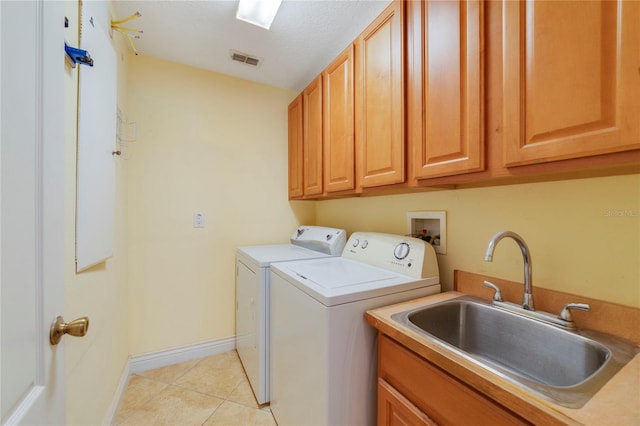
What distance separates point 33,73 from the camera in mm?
535

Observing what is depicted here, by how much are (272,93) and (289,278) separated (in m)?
1.93

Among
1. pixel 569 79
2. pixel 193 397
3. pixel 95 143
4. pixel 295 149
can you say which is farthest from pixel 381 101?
pixel 193 397

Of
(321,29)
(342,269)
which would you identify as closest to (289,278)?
(342,269)

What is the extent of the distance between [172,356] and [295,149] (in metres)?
2.03

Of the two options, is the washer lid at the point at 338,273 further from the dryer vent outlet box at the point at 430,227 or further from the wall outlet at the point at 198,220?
the wall outlet at the point at 198,220

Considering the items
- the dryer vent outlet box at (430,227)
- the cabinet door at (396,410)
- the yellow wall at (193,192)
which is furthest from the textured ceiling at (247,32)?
the cabinet door at (396,410)

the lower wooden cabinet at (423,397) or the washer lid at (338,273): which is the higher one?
the washer lid at (338,273)

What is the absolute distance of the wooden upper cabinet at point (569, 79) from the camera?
0.59 metres

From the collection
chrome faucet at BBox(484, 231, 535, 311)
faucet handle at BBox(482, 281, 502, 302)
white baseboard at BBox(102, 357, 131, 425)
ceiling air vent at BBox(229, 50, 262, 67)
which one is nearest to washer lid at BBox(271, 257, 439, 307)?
faucet handle at BBox(482, 281, 502, 302)

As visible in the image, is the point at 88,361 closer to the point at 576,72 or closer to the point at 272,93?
the point at 576,72

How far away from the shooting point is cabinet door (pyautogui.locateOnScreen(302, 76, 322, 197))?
1.87 m

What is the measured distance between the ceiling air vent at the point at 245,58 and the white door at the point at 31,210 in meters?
1.44

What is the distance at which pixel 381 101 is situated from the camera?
129cm

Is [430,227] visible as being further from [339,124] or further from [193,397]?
[193,397]
